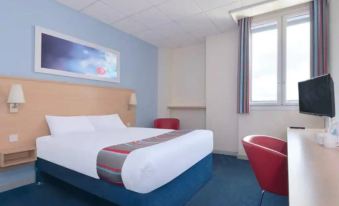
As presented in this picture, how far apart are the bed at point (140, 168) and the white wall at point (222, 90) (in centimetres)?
175

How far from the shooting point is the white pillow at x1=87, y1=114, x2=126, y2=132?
10.4 feet

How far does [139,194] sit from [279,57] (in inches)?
139

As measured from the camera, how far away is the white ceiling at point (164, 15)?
313cm

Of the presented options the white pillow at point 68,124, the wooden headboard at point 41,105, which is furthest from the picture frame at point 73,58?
the white pillow at point 68,124

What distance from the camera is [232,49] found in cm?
413

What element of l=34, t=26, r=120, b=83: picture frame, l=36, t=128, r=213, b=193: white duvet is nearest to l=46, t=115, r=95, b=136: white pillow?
l=36, t=128, r=213, b=193: white duvet

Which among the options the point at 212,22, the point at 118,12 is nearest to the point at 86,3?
the point at 118,12

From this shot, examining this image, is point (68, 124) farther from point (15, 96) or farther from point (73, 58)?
point (73, 58)

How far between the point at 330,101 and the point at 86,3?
3524 millimetres

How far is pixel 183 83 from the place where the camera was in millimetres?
5230

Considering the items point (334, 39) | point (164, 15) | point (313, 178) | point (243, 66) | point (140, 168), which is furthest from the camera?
point (243, 66)

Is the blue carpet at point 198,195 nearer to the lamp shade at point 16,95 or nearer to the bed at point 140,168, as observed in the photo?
the bed at point 140,168

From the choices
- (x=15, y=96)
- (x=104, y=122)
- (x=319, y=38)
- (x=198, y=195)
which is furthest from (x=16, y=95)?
(x=319, y=38)

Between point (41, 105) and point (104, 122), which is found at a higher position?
point (41, 105)
